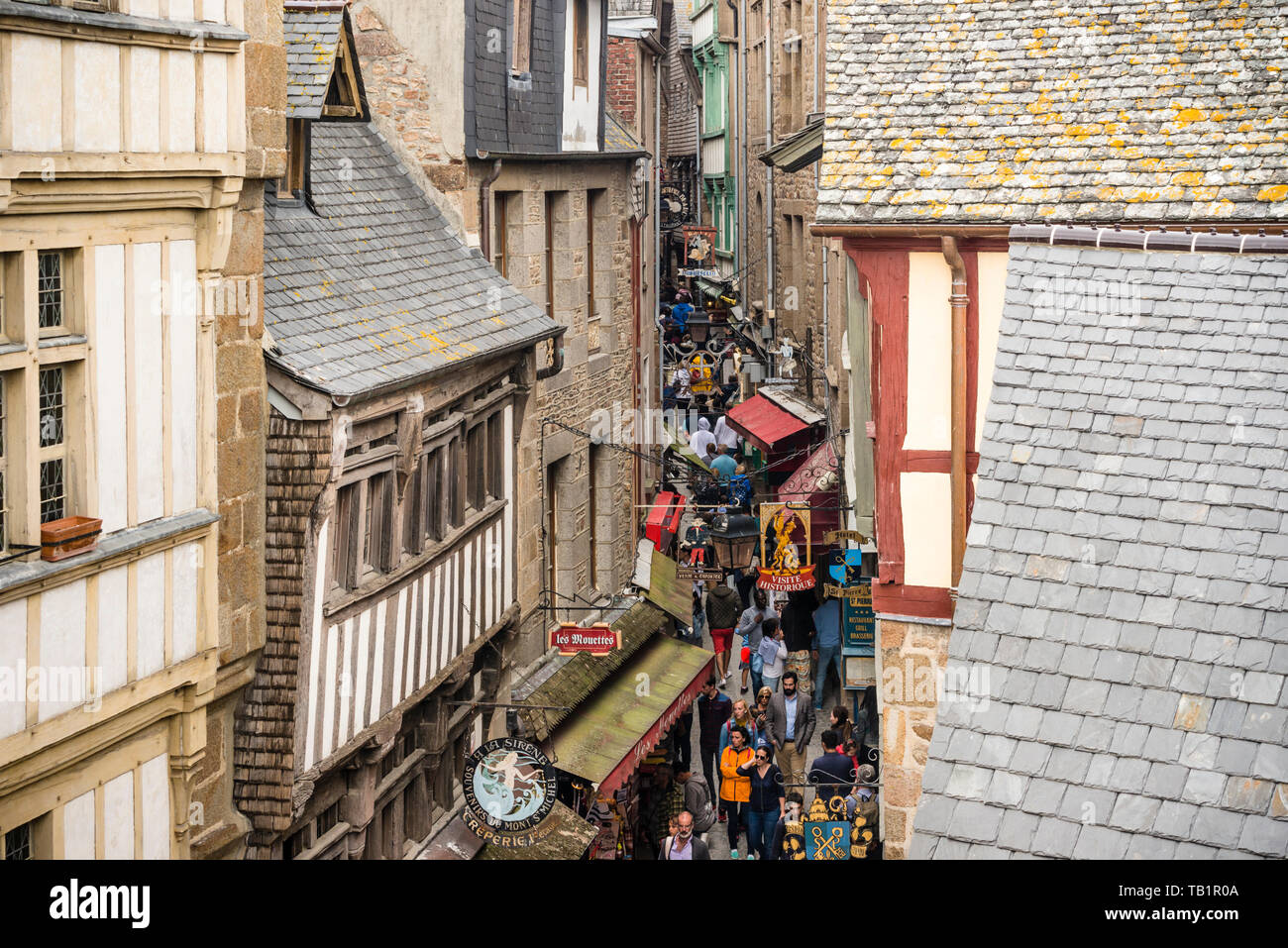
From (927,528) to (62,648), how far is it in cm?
588

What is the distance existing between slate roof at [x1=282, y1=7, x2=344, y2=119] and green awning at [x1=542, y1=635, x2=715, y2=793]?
607cm

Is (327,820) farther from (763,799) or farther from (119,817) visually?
(763,799)

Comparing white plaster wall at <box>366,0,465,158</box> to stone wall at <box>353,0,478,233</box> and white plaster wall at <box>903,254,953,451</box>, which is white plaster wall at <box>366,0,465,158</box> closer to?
stone wall at <box>353,0,478,233</box>

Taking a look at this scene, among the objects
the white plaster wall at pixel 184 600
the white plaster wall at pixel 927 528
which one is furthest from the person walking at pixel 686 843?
the white plaster wall at pixel 184 600

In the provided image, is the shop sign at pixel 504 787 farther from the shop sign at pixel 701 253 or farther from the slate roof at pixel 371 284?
the shop sign at pixel 701 253

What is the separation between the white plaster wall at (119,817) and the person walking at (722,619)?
10876 millimetres

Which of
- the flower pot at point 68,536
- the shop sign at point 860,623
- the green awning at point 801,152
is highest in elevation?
the green awning at point 801,152

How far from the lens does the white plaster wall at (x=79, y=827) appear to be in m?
8.19

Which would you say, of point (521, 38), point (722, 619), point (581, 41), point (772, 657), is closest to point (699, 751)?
point (772, 657)

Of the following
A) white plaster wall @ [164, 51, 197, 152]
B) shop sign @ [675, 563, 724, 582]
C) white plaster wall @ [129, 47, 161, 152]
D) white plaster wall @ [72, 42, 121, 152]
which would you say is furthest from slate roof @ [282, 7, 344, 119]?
shop sign @ [675, 563, 724, 582]

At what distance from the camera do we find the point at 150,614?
28.5ft

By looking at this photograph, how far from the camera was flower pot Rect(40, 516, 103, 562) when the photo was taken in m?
7.79

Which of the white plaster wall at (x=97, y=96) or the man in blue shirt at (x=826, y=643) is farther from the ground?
the white plaster wall at (x=97, y=96)
